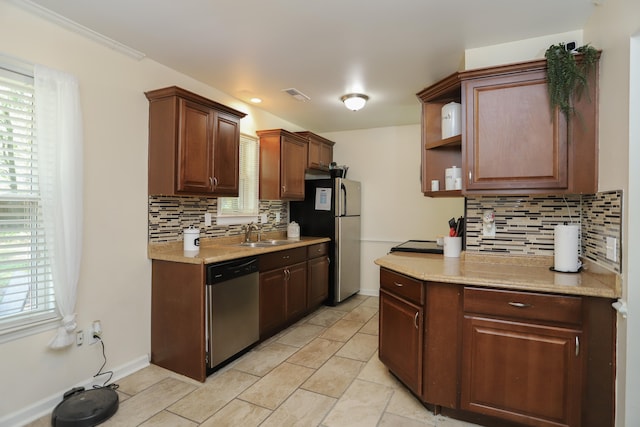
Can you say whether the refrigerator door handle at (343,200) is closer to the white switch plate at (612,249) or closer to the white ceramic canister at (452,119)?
the white ceramic canister at (452,119)

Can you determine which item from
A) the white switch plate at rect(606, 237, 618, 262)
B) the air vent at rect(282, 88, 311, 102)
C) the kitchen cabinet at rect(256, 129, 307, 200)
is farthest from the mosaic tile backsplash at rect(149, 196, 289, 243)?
the white switch plate at rect(606, 237, 618, 262)

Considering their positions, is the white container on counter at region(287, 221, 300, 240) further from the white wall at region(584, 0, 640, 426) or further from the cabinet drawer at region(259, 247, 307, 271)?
the white wall at region(584, 0, 640, 426)

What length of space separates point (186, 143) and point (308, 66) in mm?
1196

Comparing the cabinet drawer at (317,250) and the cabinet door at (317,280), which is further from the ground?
the cabinet drawer at (317,250)

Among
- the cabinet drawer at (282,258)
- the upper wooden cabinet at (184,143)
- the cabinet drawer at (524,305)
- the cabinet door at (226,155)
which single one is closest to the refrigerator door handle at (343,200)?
the cabinet drawer at (282,258)

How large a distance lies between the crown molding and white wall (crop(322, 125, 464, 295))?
3.18 meters

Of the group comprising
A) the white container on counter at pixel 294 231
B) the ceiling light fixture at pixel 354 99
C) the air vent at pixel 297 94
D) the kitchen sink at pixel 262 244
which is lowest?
the kitchen sink at pixel 262 244

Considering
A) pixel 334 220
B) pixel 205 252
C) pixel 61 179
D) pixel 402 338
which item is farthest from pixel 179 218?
pixel 402 338

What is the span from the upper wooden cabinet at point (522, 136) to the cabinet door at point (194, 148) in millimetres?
1952

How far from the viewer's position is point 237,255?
109 inches

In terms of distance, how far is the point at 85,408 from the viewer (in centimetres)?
199

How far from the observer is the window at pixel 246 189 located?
374cm

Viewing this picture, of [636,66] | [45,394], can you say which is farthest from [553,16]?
[45,394]

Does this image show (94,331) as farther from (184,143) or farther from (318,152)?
(318,152)
